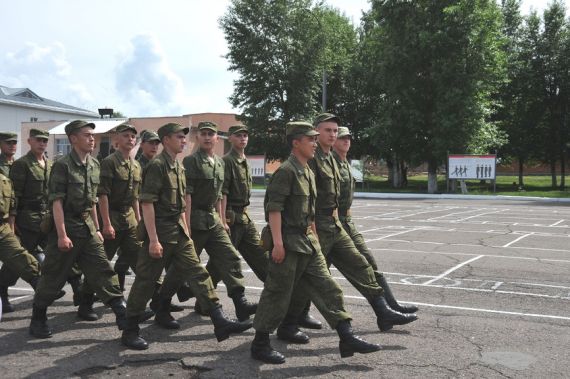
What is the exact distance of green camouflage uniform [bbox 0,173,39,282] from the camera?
6.31 metres

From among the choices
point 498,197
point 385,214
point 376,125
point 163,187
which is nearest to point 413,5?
point 376,125

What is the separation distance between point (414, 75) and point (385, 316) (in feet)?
110

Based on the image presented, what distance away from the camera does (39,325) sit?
18.4ft

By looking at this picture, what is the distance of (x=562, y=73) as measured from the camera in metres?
43.1

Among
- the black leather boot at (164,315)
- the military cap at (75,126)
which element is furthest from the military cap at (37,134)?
the black leather boot at (164,315)

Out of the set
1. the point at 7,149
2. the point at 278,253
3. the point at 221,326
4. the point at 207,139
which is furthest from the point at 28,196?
the point at 278,253

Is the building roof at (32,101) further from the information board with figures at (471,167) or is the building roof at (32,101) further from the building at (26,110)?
the information board with figures at (471,167)

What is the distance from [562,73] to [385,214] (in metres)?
29.5

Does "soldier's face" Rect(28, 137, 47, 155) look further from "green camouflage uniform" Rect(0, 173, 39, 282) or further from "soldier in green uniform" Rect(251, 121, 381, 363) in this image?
"soldier in green uniform" Rect(251, 121, 381, 363)

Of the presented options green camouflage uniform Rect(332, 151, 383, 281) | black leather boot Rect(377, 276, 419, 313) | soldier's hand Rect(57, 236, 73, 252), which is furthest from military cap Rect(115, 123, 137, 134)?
black leather boot Rect(377, 276, 419, 313)

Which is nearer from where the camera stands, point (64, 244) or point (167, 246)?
point (167, 246)

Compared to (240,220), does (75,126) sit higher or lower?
higher

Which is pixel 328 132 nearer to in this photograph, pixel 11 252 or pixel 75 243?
pixel 75 243

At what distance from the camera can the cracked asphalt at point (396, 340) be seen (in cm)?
465
